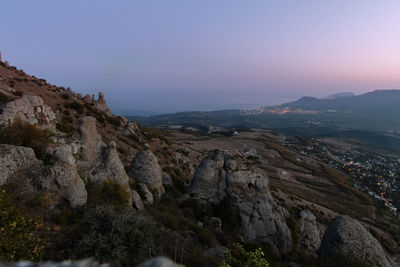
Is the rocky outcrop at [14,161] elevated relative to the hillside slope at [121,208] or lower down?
elevated

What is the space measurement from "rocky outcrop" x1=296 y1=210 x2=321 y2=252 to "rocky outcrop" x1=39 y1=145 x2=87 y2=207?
65.3ft

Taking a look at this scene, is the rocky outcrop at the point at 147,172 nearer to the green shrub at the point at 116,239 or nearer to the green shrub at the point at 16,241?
the green shrub at the point at 116,239

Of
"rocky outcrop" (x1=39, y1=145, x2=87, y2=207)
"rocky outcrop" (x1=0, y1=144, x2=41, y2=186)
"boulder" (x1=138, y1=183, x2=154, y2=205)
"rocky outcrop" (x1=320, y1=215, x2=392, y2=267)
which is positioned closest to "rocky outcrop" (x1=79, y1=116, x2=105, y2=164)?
"rocky outcrop" (x1=39, y1=145, x2=87, y2=207)

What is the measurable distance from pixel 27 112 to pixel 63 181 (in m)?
9.06

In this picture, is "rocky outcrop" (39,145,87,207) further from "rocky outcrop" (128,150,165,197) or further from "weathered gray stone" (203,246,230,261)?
"weathered gray stone" (203,246,230,261)

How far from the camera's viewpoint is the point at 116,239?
22.2 ft

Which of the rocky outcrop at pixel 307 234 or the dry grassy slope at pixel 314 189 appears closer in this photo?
the rocky outcrop at pixel 307 234

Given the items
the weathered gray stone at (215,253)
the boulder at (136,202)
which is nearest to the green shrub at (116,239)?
the weathered gray stone at (215,253)

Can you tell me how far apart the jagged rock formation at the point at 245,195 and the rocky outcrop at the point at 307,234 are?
2705mm

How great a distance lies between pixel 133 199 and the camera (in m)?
13.0

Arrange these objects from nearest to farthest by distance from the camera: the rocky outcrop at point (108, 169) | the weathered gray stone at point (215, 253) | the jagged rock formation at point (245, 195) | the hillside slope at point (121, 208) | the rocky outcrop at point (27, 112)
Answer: the hillside slope at point (121, 208) < the weathered gray stone at point (215, 253) < the rocky outcrop at point (108, 169) < the rocky outcrop at point (27, 112) < the jagged rock formation at point (245, 195)

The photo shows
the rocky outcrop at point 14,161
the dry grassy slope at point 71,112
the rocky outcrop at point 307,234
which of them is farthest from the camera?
the dry grassy slope at point 71,112

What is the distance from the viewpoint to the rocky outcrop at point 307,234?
18877 millimetres

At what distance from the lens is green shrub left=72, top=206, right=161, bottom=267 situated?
6.39 meters
